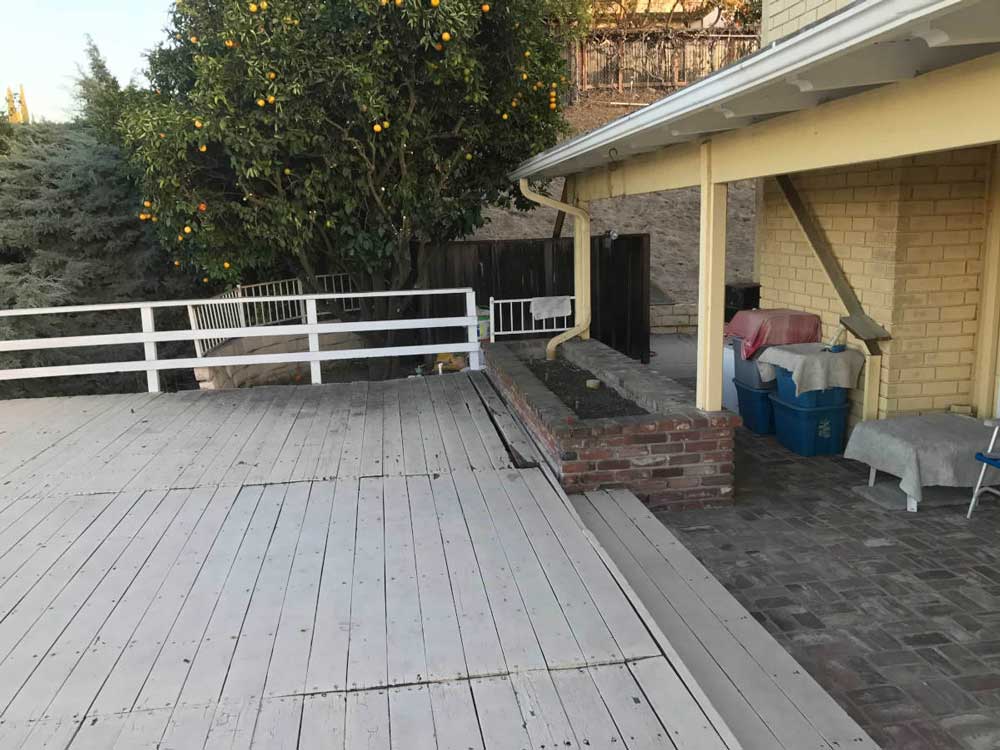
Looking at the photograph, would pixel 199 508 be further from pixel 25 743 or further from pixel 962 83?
pixel 962 83

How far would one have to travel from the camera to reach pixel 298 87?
743cm

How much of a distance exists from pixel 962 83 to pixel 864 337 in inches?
139

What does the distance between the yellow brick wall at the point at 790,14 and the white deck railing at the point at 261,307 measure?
5815 mm

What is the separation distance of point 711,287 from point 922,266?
1959 mm

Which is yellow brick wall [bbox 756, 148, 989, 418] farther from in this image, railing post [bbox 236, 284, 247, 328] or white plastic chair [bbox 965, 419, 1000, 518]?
railing post [bbox 236, 284, 247, 328]

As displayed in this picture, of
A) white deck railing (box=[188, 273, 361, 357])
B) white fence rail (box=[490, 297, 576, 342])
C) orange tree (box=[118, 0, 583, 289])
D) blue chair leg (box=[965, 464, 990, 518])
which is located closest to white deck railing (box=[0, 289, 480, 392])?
orange tree (box=[118, 0, 583, 289])

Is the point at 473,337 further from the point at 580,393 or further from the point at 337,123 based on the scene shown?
the point at 337,123

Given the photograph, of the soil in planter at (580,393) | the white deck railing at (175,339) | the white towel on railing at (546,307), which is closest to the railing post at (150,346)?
the white deck railing at (175,339)

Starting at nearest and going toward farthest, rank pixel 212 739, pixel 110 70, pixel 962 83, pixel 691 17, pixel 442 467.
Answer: pixel 212 739, pixel 962 83, pixel 442 467, pixel 110 70, pixel 691 17

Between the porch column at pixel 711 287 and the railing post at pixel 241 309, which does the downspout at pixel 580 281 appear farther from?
the railing post at pixel 241 309

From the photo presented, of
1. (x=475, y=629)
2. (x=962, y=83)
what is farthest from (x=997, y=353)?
(x=475, y=629)

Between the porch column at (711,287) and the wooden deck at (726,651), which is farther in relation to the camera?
the porch column at (711,287)

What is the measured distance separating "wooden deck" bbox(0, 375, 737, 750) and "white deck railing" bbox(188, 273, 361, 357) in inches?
168

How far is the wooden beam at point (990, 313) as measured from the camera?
5.73m
